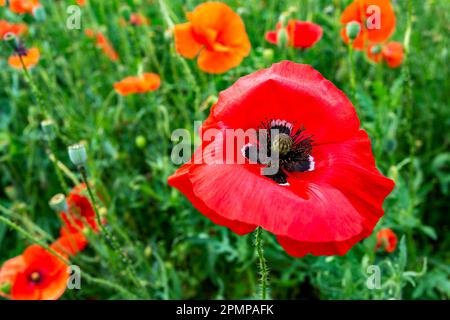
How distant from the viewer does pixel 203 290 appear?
76.5 inches

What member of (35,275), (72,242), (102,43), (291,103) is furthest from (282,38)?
(102,43)

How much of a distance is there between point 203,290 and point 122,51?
1468mm

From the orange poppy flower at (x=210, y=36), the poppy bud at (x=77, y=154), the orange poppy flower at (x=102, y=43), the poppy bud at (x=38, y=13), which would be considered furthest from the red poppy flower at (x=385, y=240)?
the orange poppy flower at (x=102, y=43)

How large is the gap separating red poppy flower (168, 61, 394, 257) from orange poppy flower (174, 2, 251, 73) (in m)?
0.62

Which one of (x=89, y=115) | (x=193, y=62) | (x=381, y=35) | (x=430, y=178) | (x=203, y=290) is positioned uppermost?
(x=381, y=35)

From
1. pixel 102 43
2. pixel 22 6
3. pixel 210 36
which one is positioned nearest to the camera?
pixel 210 36

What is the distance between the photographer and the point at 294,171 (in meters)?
1.07

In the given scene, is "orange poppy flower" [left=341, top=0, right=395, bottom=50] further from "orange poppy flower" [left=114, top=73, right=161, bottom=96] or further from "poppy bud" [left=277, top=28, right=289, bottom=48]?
"orange poppy flower" [left=114, top=73, right=161, bottom=96]

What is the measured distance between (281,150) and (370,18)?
31.8 inches

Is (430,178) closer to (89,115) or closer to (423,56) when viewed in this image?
(423,56)

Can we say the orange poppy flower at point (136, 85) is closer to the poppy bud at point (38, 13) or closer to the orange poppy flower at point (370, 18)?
the poppy bud at point (38, 13)

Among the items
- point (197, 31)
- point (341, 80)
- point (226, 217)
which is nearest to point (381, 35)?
point (341, 80)

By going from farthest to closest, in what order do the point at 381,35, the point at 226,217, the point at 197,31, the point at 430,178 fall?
1. the point at 430,178
2. the point at 381,35
3. the point at 197,31
4. the point at 226,217

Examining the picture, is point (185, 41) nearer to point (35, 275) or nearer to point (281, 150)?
point (281, 150)
